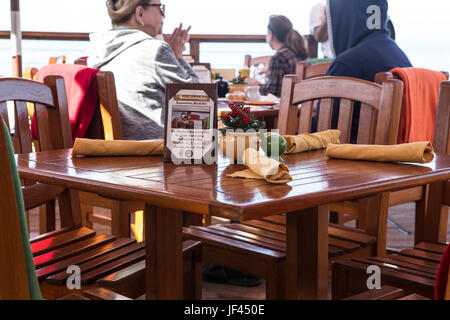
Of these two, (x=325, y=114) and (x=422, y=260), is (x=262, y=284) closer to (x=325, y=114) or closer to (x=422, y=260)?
(x=325, y=114)

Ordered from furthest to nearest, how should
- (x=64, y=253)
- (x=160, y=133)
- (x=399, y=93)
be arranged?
(x=160, y=133) → (x=399, y=93) → (x=64, y=253)

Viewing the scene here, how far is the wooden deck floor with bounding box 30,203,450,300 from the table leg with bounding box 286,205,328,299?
1.22 m

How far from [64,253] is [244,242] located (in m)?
0.48

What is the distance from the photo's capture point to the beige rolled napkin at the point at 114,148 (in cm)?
138

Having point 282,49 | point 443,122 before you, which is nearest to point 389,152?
point 443,122

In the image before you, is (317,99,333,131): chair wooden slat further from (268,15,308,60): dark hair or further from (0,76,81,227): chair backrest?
(268,15,308,60): dark hair

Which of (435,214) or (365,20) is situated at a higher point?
(365,20)

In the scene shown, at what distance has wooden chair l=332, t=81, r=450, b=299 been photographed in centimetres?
129

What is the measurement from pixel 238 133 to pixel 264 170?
0.86 feet

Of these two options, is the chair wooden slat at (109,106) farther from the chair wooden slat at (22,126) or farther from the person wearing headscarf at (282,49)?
the person wearing headscarf at (282,49)

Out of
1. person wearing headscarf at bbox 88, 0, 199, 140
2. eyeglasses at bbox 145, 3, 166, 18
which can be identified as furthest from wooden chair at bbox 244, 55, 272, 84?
person wearing headscarf at bbox 88, 0, 199, 140

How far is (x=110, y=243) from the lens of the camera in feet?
5.24
